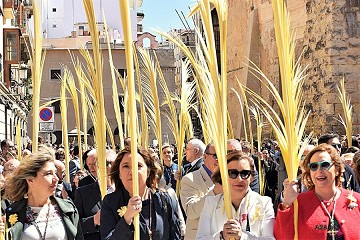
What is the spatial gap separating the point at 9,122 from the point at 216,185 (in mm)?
28963

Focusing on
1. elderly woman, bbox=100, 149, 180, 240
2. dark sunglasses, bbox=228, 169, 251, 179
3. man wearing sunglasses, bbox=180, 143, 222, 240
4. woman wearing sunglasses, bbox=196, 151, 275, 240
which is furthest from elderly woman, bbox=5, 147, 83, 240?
man wearing sunglasses, bbox=180, 143, 222, 240

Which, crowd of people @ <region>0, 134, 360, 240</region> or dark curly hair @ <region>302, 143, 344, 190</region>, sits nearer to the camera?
crowd of people @ <region>0, 134, 360, 240</region>

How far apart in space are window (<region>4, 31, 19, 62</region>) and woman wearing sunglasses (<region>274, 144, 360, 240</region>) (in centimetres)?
2968

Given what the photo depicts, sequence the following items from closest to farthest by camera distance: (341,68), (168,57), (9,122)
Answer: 1. (341,68)
2. (9,122)
3. (168,57)

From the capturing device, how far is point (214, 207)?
457 cm

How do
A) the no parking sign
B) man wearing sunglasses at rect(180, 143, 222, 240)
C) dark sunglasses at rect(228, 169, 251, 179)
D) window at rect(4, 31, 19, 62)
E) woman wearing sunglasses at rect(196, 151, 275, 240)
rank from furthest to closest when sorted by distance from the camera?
window at rect(4, 31, 19, 62) < the no parking sign < man wearing sunglasses at rect(180, 143, 222, 240) < dark sunglasses at rect(228, 169, 251, 179) < woman wearing sunglasses at rect(196, 151, 275, 240)

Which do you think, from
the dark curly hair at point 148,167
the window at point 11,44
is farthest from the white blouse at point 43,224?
the window at point 11,44

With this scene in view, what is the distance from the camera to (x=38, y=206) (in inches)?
178

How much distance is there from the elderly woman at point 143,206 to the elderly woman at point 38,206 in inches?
8.4

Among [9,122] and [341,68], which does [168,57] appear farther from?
[341,68]

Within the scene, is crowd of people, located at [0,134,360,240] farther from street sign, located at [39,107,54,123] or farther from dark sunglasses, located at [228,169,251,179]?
street sign, located at [39,107,54,123]

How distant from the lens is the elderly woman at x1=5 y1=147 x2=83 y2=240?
4406mm

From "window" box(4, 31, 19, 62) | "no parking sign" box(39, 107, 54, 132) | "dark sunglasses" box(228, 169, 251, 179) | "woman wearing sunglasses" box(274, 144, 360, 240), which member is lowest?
"woman wearing sunglasses" box(274, 144, 360, 240)

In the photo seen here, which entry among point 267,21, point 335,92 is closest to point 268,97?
point 267,21
